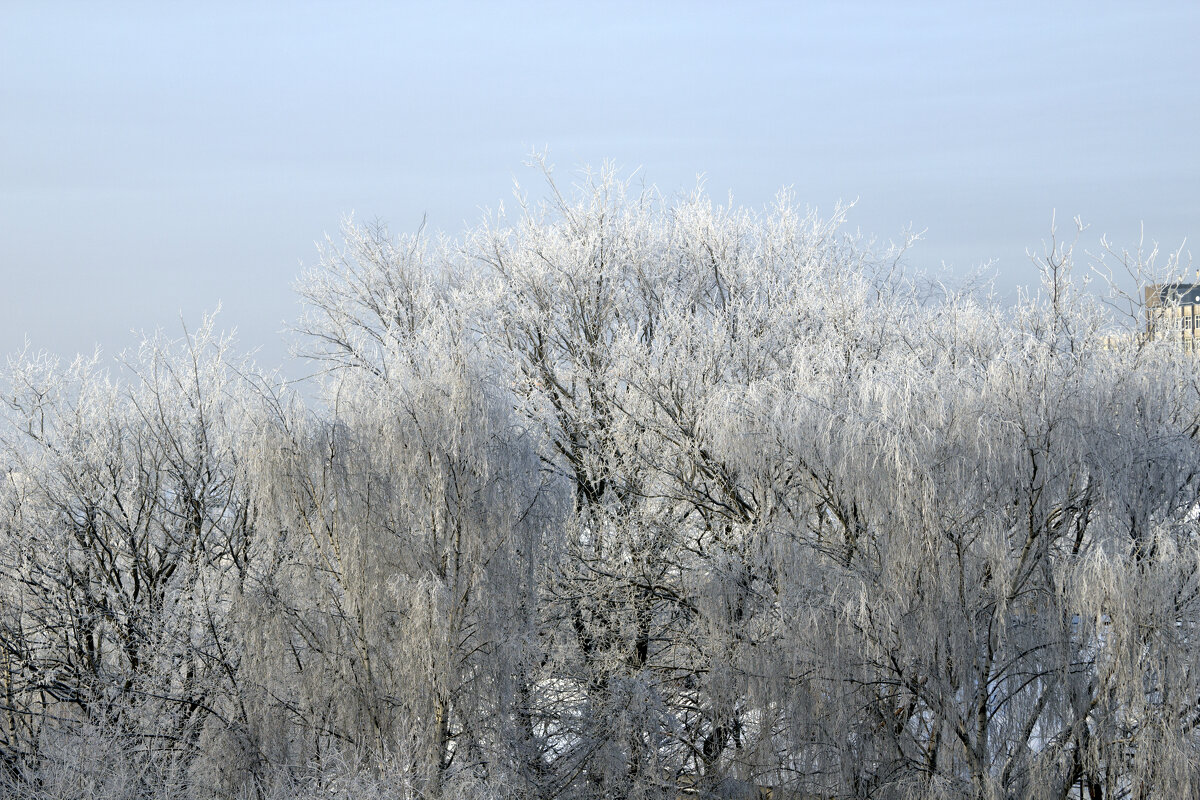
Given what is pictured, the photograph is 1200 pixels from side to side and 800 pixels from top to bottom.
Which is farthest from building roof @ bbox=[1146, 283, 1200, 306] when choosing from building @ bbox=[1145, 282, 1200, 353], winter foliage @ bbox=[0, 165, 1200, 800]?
winter foliage @ bbox=[0, 165, 1200, 800]

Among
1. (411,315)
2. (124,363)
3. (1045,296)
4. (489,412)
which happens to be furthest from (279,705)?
(1045,296)

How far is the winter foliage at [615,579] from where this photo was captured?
11.3m

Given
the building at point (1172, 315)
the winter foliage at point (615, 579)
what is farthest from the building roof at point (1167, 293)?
the winter foliage at point (615, 579)

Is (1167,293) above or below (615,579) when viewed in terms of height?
above

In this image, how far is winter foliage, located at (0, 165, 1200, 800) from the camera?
1134 cm

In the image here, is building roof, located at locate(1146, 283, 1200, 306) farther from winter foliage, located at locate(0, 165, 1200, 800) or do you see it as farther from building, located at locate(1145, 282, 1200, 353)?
winter foliage, located at locate(0, 165, 1200, 800)

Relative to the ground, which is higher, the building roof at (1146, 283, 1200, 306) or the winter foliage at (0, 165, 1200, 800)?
the building roof at (1146, 283, 1200, 306)

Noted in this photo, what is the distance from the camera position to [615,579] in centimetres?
1658

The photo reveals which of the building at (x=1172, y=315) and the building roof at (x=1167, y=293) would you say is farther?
the building roof at (x=1167, y=293)

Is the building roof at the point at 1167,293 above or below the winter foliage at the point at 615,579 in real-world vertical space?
above

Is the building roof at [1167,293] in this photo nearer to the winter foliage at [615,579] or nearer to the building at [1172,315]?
the building at [1172,315]

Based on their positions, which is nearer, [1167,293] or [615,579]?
[615,579]

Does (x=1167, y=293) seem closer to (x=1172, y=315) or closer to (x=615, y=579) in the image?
(x=1172, y=315)

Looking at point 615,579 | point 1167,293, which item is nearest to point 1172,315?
point 1167,293
